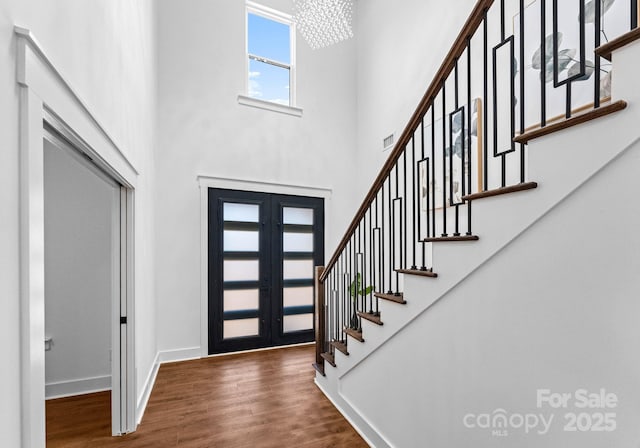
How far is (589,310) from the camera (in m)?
1.05

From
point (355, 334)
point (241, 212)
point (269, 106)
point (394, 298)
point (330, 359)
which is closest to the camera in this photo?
point (394, 298)

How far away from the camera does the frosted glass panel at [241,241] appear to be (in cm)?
436

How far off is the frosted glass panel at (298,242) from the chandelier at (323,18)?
8.62 ft

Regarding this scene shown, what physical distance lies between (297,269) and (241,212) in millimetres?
1198

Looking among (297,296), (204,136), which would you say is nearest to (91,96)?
(204,136)

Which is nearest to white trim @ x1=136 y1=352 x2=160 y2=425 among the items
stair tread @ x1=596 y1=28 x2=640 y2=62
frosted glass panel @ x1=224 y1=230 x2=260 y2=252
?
frosted glass panel @ x1=224 y1=230 x2=260 y2=252

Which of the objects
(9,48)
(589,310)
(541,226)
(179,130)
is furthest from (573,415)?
(179,130)

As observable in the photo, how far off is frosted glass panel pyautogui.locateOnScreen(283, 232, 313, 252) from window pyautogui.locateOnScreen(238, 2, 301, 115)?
6.20 ft

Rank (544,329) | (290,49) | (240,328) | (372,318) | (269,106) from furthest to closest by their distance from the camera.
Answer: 1. (290,49)
2. (269,106)
3. (240,328)
4. (372,318)
5. (544,329)

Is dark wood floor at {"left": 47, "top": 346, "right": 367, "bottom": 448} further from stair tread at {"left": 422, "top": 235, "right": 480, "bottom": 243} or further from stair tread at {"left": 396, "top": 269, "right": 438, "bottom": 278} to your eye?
stair tread at {"left": 422, "top": 235, "right": 480, "bottom": 243}

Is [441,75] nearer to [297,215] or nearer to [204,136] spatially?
[297,215]

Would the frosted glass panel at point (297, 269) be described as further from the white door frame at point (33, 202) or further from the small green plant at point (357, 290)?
the white door frame at point (33, 202)

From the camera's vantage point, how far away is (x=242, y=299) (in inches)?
172

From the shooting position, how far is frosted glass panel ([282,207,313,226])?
471cm
